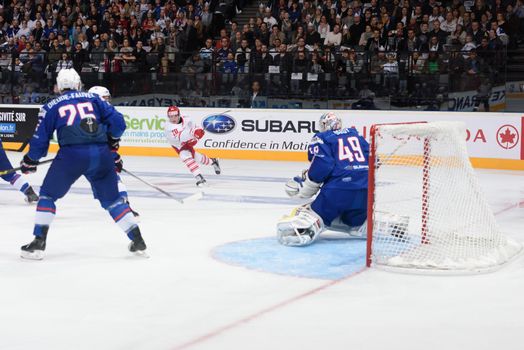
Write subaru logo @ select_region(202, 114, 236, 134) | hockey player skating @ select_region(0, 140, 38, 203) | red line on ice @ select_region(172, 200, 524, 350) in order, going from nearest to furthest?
red line on ice @ select_region(172, 200, 524, 350), hockey player skating @ select_region(0, 140, 38, 203), subaru logo @ select_region(202, 114, 236, 134)

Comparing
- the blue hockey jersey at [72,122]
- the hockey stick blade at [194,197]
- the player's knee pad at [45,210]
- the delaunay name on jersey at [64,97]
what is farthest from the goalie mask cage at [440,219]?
the hockey stick blade at [194,197]

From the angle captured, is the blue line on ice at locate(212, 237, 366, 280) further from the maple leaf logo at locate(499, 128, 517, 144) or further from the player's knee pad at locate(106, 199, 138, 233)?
the maple leaf logo at locate(499, 128, 517, 144)

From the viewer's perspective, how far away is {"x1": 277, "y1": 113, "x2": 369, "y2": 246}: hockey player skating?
261 inches

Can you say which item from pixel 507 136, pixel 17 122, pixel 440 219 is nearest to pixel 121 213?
pixel 440 219

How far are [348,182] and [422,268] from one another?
1182 mm

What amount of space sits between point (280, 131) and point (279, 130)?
3 cm

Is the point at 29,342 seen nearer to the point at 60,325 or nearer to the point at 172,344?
the point at 60,325

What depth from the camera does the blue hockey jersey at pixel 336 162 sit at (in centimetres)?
666

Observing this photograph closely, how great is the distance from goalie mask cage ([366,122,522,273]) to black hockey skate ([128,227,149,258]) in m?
1.59

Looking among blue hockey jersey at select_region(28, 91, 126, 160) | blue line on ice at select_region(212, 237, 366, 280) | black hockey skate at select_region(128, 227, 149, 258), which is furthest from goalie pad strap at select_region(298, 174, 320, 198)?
blue hockey jersey at select_region(28, 91, 126, 160)

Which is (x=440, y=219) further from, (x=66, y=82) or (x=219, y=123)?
(x=219, y=123)

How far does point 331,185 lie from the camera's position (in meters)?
6.69

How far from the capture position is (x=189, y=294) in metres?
5.12

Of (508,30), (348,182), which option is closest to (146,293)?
(348,182)
